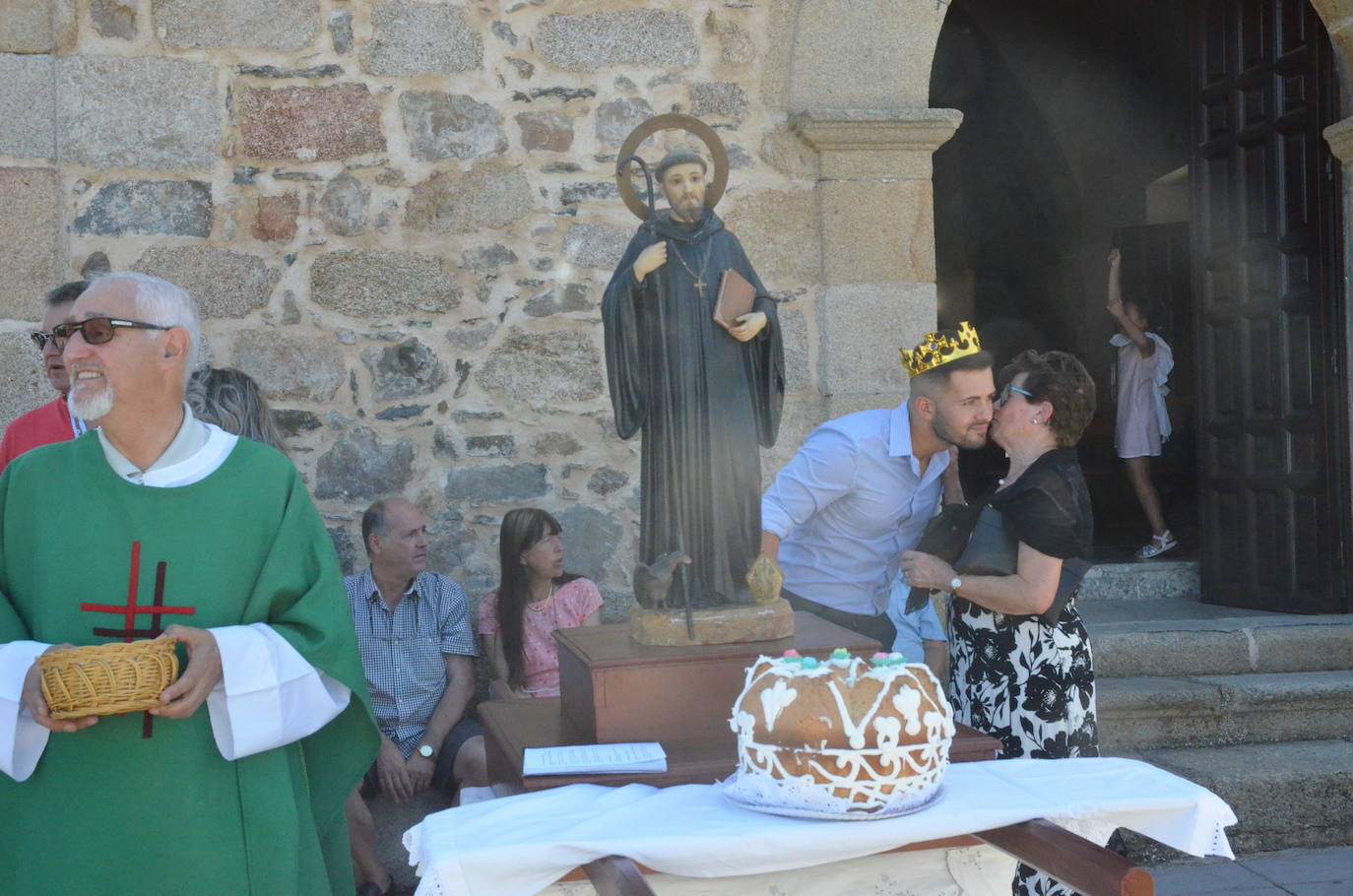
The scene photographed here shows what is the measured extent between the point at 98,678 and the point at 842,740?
118 centimetres

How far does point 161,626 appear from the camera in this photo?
2.37 metres

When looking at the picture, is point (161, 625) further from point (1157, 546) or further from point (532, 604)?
point (1157, 546)

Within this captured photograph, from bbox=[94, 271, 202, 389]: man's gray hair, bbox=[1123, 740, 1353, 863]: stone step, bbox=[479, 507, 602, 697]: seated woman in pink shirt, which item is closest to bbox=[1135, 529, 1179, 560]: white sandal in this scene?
bbox=[1123, 740, 1353, 863]: stone step

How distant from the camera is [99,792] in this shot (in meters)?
2.32

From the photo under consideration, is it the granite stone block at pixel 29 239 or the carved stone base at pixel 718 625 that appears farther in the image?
the granite stone block at pixel 29 239

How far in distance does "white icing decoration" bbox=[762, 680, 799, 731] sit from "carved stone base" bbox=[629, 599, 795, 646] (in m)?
0.61

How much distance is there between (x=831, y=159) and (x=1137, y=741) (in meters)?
2.56

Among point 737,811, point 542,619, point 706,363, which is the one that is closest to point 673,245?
point 706,363

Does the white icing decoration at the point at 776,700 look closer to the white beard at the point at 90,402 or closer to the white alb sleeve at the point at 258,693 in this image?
the white alb sleeve at the point at 258,693

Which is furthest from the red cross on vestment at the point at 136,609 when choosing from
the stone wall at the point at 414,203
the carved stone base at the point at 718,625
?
the stone wall at the point at 414,203

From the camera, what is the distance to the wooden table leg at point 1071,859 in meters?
1.76

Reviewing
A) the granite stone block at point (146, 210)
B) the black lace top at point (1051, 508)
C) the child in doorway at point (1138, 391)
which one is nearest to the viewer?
the black lace top at point (1051, 508)

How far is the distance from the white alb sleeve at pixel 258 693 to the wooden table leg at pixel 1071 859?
124cm

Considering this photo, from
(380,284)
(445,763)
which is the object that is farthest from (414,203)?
(445,763)
